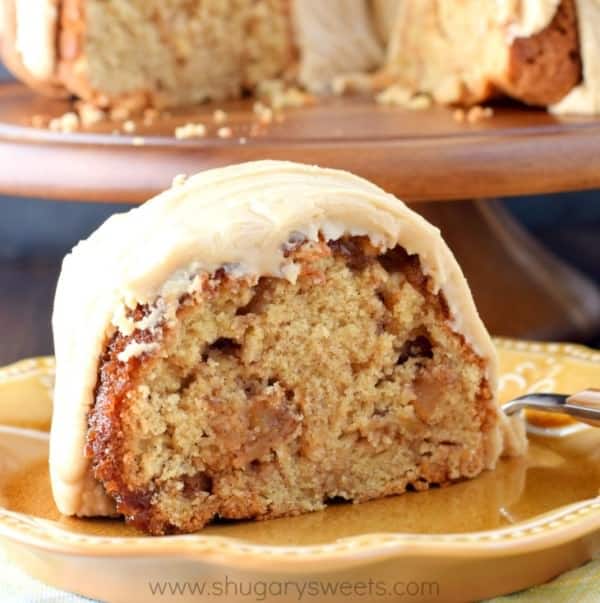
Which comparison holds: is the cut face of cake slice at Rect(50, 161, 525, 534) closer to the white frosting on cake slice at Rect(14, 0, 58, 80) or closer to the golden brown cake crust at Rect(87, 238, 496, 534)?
the golden brown cake crust at Rect(87, 238, 496, 534)

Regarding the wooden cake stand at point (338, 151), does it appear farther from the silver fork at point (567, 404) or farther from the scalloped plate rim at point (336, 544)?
the scalloped plate rim at point (336, 544)

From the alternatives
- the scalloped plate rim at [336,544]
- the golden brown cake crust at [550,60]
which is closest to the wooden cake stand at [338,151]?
the golden brown cake crust at [550,60]

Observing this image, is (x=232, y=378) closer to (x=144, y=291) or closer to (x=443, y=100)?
(x=144, y=291)

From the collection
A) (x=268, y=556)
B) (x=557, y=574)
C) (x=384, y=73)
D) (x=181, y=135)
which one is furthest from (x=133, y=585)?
(x=384, y=73)

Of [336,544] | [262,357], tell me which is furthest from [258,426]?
[336,544]

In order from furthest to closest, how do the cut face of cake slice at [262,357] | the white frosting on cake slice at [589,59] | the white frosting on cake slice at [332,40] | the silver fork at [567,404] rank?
the white frosting on cake slice at [332,40] → the white frosting on cake slice at [589,59] → the silver fork at [567,404] → the cut face of cake slice at [262,357]

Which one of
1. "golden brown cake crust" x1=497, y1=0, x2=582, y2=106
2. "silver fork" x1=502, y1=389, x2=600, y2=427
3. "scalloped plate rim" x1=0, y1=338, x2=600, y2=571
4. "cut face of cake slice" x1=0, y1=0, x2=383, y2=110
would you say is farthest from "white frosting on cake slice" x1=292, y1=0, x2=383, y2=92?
"scalloped plate rim" x1=0, y1=338, x2=600, y2=571
